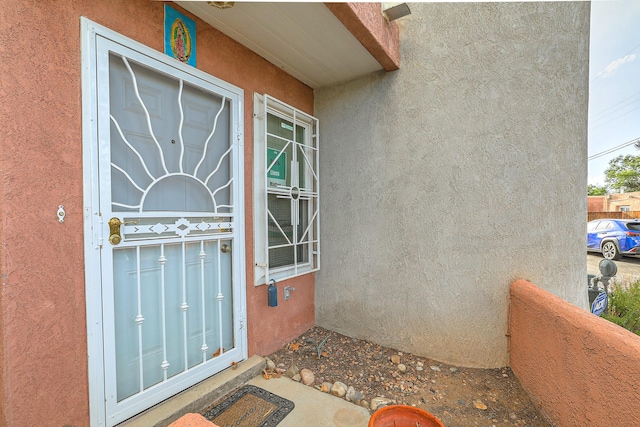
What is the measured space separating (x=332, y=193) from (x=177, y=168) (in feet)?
5.75

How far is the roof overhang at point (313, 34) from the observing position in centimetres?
198

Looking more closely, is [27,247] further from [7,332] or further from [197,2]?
[197,2]

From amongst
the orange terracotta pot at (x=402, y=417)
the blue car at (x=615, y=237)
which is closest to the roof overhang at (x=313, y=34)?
the orange terracotta pot at (x=402, y=417)

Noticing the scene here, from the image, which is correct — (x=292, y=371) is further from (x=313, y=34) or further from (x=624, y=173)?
(x=624, y=173)

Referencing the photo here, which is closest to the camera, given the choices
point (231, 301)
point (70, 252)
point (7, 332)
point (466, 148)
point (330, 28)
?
point (7, 332)

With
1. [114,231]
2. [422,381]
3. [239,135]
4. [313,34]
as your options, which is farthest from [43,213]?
[422,381]

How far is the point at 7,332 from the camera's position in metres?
1.24

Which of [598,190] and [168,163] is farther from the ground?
[598,190]

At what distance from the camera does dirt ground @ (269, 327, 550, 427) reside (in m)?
2.01

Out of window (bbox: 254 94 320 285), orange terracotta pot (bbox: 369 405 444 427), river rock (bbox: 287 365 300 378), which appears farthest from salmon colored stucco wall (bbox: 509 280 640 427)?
window (bbox: 254 94 320 285)

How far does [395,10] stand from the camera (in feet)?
7.93

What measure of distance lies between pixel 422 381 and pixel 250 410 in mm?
1509

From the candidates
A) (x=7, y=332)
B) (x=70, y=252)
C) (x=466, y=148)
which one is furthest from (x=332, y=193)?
(x=7, y=332)

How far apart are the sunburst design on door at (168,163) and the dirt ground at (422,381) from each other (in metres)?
1.76
